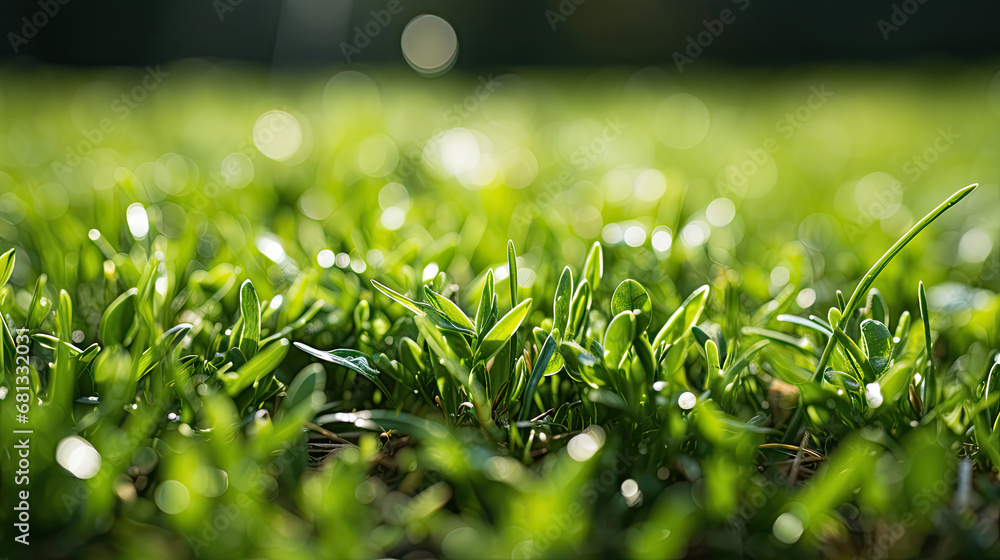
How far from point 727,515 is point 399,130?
2.51m

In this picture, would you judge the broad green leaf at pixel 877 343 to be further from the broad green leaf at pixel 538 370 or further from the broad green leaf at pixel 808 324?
the broad green leaf at pixel 538 370

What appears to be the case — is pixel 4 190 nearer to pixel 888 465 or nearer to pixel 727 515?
pixel 727 515

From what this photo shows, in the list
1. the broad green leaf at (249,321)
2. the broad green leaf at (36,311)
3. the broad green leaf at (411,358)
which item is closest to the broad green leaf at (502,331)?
the broad green leaf at (411,358)

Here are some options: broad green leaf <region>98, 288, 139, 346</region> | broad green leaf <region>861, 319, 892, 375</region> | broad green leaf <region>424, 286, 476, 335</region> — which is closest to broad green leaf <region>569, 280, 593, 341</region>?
broad green leaf <region>424, 286, 476, 335</region>

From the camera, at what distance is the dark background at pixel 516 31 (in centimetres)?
634

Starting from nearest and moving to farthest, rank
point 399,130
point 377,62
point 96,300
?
1. point 96,300
2. point 399,130
3. point 377,62

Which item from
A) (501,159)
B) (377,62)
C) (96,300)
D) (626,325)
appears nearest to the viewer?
(626,325)

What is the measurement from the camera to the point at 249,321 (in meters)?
0.98

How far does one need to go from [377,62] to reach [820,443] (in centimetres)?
662

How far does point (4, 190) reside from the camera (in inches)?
71.8

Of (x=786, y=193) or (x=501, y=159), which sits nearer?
(x=786, y=193)

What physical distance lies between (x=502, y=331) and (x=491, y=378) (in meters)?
0.08

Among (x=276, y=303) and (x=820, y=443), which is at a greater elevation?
(x=276, y=303)

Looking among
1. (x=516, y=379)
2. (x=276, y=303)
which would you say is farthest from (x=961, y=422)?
(x=276, y=303)
